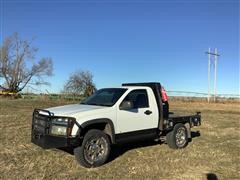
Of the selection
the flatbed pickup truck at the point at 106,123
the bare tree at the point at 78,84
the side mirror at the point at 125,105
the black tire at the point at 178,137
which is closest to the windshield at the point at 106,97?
the flatbed pickup truck at the point at 106,123

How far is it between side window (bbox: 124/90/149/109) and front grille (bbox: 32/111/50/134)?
7.41ft

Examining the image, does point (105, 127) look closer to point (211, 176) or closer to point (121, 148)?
point (121, 148)

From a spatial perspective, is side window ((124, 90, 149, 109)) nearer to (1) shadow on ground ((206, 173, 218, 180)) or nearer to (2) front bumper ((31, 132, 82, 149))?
(2) front bumper ((31, 132, 82, 149))

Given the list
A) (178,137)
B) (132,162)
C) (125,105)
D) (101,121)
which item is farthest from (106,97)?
(178,137)

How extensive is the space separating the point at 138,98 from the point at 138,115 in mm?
590

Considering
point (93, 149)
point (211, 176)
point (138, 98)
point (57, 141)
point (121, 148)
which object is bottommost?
point (211, 176)

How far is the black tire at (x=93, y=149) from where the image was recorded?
774 centimetres

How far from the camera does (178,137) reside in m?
10.6

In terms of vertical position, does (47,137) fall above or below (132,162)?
above

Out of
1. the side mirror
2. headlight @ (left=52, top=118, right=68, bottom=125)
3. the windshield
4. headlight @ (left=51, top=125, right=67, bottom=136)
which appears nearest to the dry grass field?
headlight @ (left=51, top=125, right=67, bottom=136)

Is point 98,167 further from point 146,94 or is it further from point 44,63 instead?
point 44,63

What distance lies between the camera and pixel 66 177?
7.05m

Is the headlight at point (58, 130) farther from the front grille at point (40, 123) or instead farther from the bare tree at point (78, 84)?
the bare tree at point (78, 84)

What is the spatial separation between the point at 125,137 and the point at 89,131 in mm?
1194
